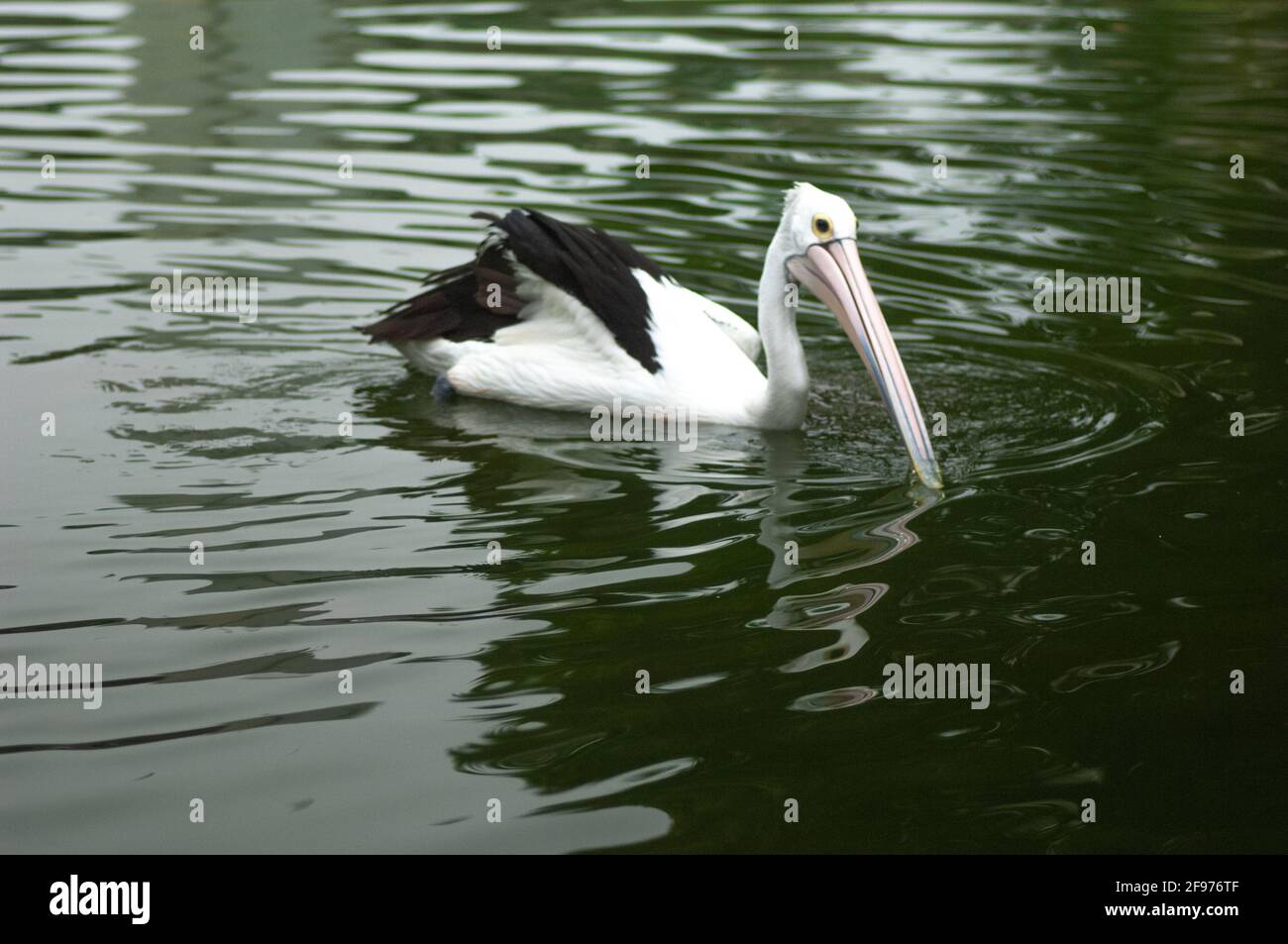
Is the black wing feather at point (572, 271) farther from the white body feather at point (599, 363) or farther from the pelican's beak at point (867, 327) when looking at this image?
the pelican's beak at point (867, 327)

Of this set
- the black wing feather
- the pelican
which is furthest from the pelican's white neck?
the black wing feather

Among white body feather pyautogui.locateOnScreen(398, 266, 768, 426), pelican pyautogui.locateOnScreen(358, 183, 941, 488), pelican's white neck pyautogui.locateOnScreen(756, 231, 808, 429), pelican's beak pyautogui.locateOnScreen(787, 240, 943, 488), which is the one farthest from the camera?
white body feather pyautogui.locateOnScreen(398, 266, 768, 426)

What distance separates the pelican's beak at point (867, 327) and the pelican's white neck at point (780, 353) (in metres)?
0.11

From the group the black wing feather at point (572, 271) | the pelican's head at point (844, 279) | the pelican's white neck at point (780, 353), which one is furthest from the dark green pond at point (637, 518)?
the black wing feather at point (572, 271)

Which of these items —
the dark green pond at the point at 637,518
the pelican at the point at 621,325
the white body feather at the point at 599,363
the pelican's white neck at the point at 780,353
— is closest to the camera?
the dark green pond at the point at 637,518

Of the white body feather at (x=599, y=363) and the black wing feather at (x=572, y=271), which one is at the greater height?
the black wing feather at (x=572, y=271)

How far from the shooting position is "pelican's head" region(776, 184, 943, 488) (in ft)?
21.7

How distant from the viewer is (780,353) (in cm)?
721

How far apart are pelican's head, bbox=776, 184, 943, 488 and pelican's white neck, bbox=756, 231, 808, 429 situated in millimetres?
82

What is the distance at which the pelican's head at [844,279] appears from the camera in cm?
660

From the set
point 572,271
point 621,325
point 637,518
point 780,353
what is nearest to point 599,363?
point 621,325

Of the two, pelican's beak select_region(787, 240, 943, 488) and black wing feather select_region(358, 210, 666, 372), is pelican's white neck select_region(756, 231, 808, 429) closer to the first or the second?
pelican's beak select_region(787, 240, 943, 488)
